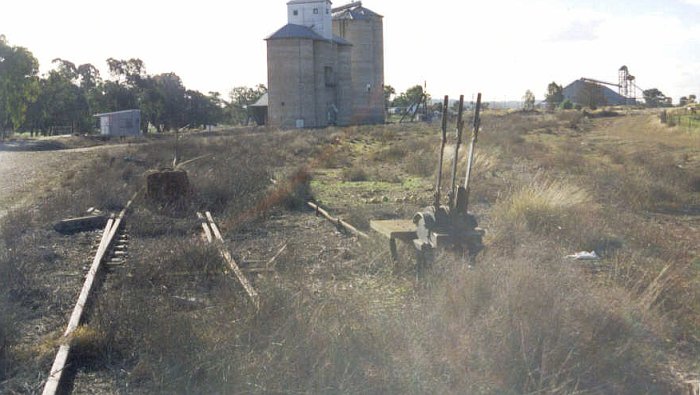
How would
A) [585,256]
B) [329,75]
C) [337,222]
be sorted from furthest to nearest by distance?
1. [329,75]
2. [337,222]
3. [585,256]

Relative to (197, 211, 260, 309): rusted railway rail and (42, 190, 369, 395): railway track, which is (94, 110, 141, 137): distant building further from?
(197, 211, 260, 309): rusted railway rail

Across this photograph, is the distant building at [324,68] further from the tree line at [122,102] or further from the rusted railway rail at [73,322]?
the rusted railway rail at [73,322]

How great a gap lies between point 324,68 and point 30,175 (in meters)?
58.2

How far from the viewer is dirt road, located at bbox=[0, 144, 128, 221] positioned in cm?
2281

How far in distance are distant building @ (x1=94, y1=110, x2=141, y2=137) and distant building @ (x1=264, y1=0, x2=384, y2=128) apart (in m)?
14.6

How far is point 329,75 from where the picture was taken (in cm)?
8906

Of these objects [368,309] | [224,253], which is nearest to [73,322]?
[368,309]

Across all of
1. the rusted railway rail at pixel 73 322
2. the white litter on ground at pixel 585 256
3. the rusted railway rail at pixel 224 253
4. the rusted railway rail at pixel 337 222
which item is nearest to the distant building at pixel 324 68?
the rusted railway rail at pixel 337 222

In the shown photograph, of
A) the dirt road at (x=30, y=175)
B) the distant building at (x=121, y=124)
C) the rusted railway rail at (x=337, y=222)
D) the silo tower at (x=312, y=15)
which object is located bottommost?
the dirt road at (x=30, y=175)

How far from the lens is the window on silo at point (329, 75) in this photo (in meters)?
88.3

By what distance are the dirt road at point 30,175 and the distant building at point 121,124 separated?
2725cm

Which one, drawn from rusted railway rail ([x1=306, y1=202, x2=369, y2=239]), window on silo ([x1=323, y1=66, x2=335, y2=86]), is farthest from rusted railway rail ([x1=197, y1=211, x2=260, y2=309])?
window on silo ([x1=323, y1=66, x2=335, y2=86])

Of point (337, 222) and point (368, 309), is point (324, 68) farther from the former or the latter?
point (368, 309)

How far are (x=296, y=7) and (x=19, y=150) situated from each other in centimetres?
4186
